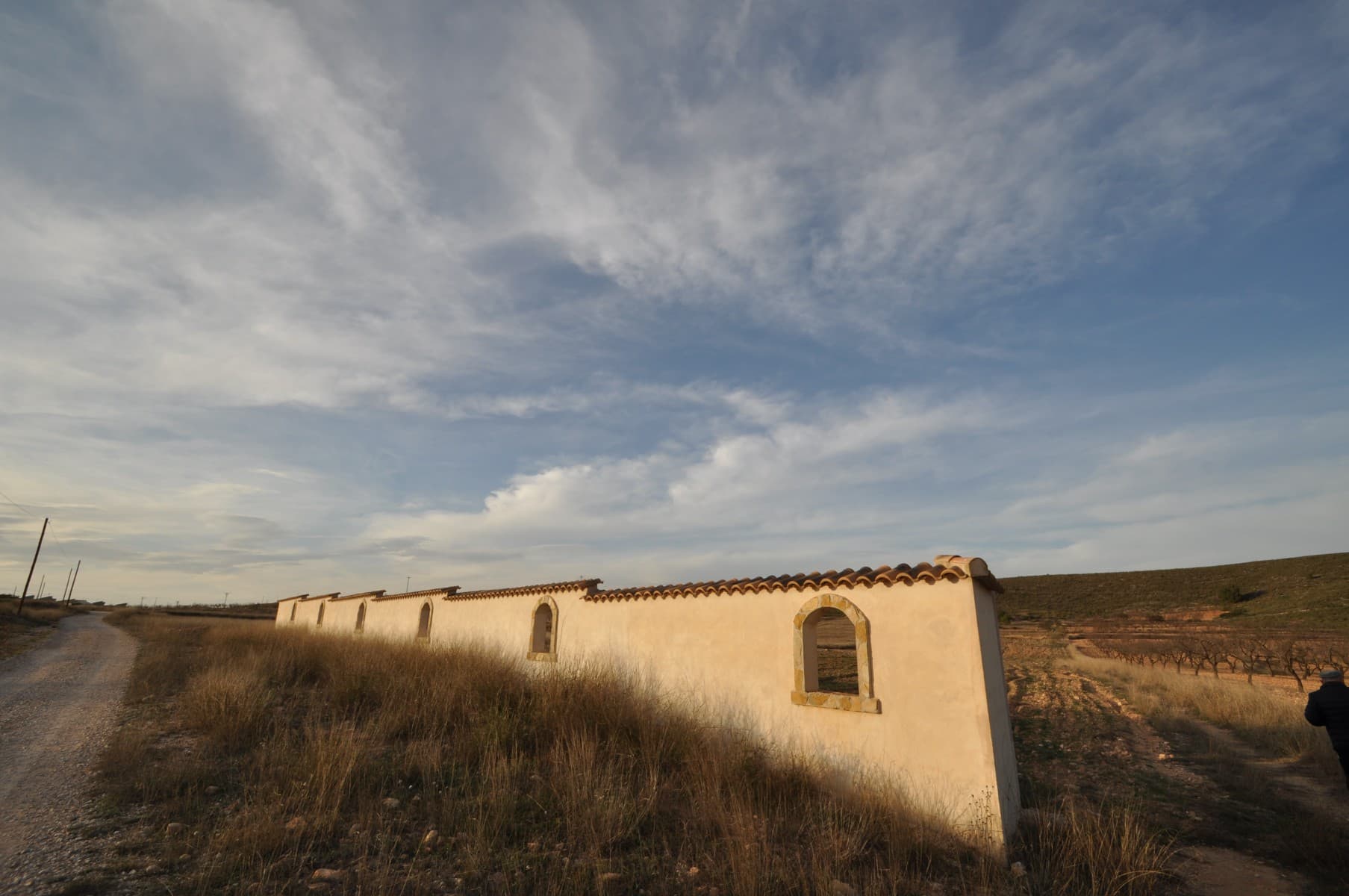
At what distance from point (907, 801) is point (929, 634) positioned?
182 centimetres

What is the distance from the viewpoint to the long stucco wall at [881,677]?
257 inches

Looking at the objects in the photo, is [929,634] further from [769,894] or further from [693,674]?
[693,674]

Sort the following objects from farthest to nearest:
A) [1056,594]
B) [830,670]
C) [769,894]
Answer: [1056,594], [830,670], [769,894]

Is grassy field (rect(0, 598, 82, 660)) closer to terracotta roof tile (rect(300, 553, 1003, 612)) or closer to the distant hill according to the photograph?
terracotta roof tile (rect(300, 553, 1003, 612))

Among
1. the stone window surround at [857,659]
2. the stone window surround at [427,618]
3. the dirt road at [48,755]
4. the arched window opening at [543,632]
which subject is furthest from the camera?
the stone window surround at [427,618]

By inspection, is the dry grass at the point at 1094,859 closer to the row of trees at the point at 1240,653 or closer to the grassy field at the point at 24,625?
the row of trees at the point at 1240,653

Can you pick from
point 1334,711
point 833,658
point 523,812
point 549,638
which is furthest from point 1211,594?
point 523,812

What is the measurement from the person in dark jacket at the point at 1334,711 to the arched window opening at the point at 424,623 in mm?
20070

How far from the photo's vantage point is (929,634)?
23.0ft

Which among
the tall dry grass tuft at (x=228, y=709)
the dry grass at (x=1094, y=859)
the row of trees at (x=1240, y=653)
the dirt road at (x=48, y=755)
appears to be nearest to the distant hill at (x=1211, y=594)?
the row of trees at (x=1240, y=653)

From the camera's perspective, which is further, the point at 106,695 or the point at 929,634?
the point at 106,695

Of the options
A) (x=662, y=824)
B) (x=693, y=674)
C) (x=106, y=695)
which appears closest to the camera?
(x=662, y=824)

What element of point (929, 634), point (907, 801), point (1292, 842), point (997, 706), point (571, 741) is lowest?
point (1292, 842)

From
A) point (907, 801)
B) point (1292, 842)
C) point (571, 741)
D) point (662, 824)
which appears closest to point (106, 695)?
point (571, 741)
